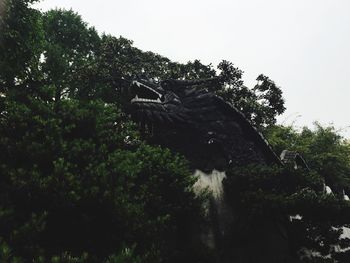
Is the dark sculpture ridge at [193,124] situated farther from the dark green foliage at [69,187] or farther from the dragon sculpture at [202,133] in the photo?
the dark green foliage at [69,187]

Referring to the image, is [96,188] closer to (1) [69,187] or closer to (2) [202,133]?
(1) [69,187]

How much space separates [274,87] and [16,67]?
15.5 m

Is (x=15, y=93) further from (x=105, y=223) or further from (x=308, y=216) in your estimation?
(x=308, y=216)

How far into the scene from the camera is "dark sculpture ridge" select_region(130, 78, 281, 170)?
11375 millimetres

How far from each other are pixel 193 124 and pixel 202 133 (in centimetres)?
40

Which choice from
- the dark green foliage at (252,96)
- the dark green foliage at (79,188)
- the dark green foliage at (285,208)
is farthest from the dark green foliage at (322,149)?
the dark green foliage at (79,188)

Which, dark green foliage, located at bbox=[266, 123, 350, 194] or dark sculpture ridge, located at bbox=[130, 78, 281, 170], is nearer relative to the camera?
dark sculpture ridge, located at bbox=[130, 78, 281, 170]

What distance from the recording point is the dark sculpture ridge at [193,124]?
11375 mm

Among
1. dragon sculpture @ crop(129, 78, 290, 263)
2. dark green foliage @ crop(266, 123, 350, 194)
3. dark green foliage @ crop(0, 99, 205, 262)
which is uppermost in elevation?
dark green foliage @ crop(266, 123, 350, 194)

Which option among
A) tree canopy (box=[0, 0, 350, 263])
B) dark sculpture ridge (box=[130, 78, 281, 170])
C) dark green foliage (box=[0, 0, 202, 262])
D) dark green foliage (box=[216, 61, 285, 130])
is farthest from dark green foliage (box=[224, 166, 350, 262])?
dark green foliage (box=[216, 61, 285, 130])

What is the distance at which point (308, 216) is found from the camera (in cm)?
1053

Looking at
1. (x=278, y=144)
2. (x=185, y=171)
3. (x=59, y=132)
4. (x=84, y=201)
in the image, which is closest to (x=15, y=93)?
(x=59, y=132)

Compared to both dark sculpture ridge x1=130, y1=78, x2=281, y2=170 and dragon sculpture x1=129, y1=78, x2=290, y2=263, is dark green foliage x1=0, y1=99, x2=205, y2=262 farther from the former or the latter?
dark sculpture ridge x1=130, y1=78, x2=281, y2=170

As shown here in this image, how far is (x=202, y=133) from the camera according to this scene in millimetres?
11891
